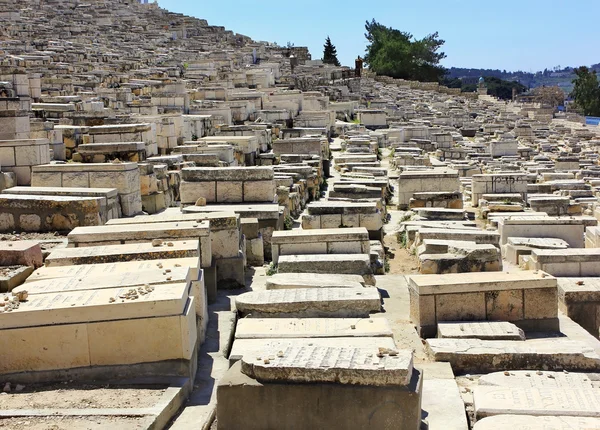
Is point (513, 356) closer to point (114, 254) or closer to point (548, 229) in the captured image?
point (114, 254)

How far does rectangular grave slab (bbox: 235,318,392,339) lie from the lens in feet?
15.5

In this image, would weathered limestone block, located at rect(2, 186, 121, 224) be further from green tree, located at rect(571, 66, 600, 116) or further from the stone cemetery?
green tree, located at rect(571, 66, 600, 116)

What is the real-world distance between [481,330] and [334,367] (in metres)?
2.04

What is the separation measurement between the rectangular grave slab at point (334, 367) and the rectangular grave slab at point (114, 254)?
1735mm

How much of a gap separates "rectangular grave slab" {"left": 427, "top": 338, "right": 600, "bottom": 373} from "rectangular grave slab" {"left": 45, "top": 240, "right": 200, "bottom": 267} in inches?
→ 80.6

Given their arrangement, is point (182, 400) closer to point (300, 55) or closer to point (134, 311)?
point (134, 311)

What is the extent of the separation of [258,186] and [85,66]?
2012cm

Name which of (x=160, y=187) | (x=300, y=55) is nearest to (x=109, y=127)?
(x=160, y=187)

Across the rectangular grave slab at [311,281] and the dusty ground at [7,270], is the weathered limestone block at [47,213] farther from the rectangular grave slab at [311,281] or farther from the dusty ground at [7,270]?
the rectangular grave slab at [311,281]

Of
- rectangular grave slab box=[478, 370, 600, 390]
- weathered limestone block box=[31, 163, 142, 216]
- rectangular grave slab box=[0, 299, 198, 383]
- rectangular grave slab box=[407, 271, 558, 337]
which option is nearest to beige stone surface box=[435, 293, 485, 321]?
rectangular grave slab box=[407, 271, 558, 337]

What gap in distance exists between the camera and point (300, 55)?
4916cm

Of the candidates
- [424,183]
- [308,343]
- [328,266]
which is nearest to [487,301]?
[328,266]

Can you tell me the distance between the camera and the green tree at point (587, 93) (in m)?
54.4

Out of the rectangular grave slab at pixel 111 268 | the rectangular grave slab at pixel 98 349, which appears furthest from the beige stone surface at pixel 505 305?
the rectangular grave slab at pixel 98 349
